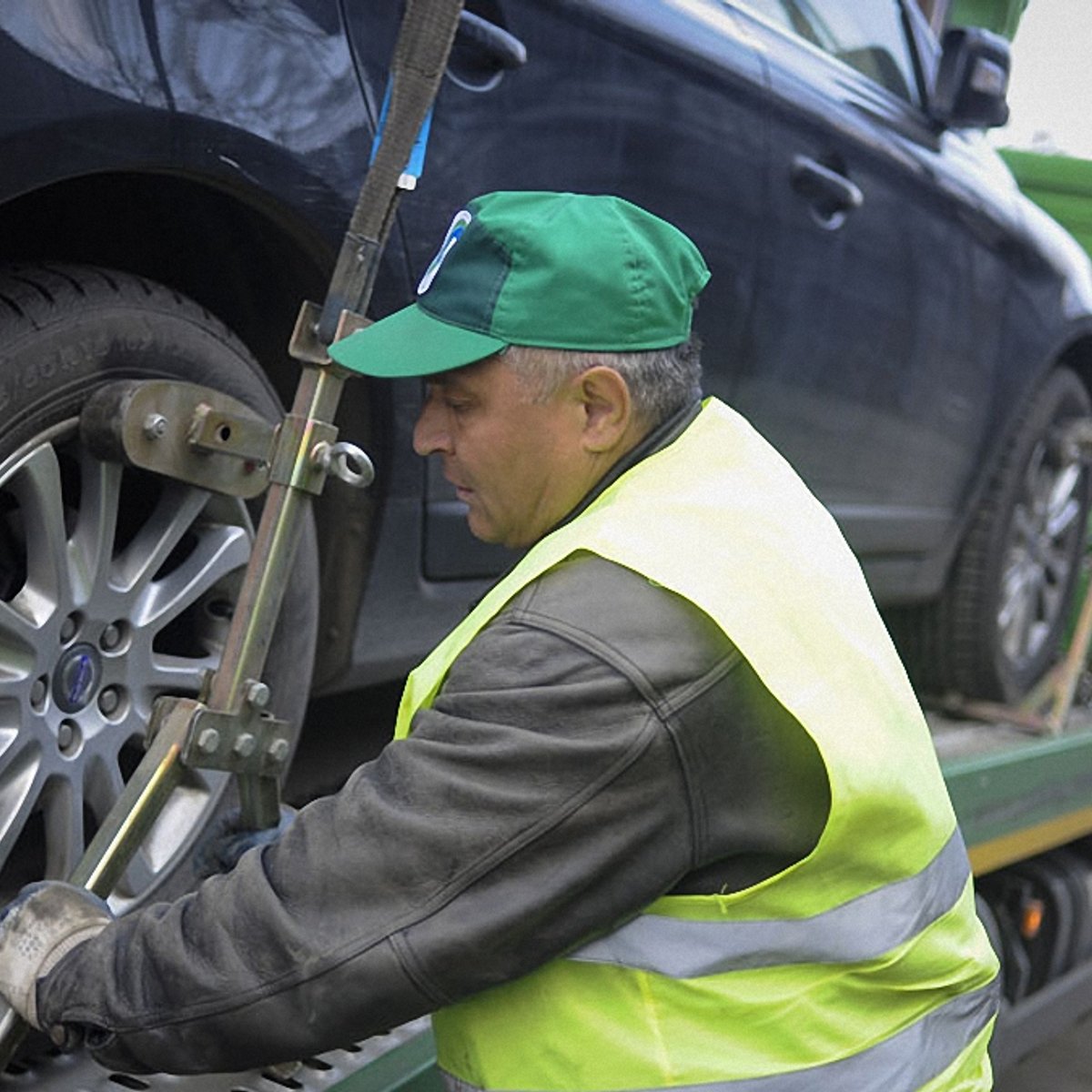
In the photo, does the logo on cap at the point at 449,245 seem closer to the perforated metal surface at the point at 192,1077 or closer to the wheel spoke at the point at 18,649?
the wheel spoke at the point at 18,649

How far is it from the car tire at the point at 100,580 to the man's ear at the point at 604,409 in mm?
603

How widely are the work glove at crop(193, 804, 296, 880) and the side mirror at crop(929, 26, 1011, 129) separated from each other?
2146 mm

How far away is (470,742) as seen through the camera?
1.18 m

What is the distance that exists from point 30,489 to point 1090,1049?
3365 millimetres

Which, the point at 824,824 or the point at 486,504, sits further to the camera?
the point at 486,504

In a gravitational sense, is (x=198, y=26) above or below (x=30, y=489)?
above

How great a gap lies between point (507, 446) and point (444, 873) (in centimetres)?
36

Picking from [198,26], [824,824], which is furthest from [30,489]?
[824,824]

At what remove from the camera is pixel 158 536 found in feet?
5.79

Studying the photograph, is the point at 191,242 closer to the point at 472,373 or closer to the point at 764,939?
the point at 472,373

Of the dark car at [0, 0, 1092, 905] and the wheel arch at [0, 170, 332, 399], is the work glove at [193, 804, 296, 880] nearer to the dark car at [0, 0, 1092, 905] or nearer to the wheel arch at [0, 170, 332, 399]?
the dark car at [0, 0, 1092, 905]

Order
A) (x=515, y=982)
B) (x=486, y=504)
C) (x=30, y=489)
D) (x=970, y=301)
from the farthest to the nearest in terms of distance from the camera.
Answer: (x=970, y=301) < (x=30, y=489) < (x=486, y=504) < (x=515, y=982)

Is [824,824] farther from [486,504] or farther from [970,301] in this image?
[970,301]

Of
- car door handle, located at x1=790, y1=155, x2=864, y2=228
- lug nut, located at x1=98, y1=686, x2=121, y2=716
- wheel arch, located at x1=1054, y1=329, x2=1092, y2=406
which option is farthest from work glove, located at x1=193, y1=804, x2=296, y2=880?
wheel arch, located at x1=1054, y1=329, x2=1092, y2=406
